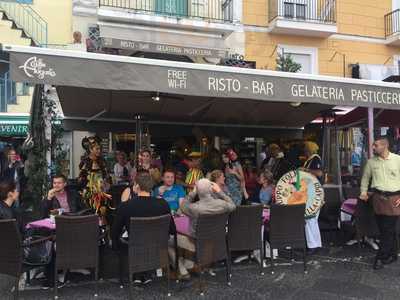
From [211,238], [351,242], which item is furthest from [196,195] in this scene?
[351,242]

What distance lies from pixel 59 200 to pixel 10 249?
1.20 metres

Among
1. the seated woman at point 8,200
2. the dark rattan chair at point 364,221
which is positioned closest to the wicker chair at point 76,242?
the seated woman at point 8,200

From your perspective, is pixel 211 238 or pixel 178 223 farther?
pixel 178 223

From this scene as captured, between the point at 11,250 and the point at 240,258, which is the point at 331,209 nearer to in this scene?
the point at 240,258

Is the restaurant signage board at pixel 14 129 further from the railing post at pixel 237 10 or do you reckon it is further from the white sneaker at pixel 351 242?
the railing post at pixel 237 10

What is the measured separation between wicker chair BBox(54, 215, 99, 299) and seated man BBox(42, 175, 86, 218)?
888mm

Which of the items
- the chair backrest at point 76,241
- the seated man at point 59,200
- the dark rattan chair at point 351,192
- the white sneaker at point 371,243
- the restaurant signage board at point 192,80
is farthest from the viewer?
the dark rattan chair at point 351,192

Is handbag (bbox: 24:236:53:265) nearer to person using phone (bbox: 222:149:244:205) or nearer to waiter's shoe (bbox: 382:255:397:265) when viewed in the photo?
person using phone (bbox: 222:149:244:205)

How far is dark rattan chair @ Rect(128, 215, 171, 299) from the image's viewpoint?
496 centimetres

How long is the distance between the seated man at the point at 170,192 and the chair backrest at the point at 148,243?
4.10 feet

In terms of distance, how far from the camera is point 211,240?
212 inches

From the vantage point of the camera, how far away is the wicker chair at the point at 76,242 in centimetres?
488

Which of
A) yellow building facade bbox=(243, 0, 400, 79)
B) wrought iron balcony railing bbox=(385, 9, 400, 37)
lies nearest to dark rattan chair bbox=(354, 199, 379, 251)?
yellow building facade bbox=(243, 0, 400, 79)

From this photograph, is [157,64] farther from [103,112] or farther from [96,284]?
[103,112]
